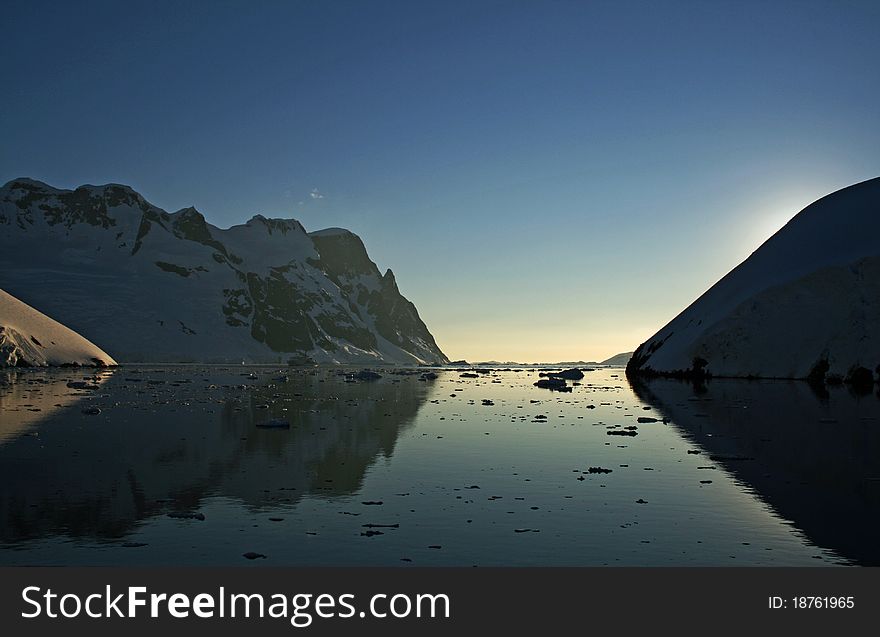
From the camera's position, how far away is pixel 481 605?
25.7 feet

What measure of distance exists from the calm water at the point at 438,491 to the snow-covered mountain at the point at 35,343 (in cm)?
8221

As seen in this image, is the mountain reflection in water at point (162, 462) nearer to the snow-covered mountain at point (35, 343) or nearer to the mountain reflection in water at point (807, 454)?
the mountain reflection in water at point (807, 454)

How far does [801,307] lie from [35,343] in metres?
103

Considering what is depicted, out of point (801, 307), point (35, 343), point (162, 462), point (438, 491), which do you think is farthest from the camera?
point (35, 343)

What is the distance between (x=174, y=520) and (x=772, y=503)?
37.6ft

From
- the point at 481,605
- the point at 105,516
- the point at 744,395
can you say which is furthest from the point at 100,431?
the point at 744,395

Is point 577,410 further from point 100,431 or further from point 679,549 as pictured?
point 679,549

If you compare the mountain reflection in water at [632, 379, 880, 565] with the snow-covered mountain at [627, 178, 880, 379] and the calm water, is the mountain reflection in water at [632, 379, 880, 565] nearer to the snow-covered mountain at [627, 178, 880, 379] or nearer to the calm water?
the calm water

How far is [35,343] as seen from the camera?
102688mm

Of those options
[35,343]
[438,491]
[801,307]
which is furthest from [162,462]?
[35,343]

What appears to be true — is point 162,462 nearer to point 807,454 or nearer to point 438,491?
point 438,491

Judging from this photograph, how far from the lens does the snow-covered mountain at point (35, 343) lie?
319ft

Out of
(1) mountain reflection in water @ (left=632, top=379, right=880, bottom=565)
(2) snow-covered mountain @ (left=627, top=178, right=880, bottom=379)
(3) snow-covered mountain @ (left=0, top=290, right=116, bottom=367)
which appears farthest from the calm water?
(3) snow-covered mountain @ (left=0, top=290, right=116, bottom=367)

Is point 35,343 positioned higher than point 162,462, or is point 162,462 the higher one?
point 35,343
